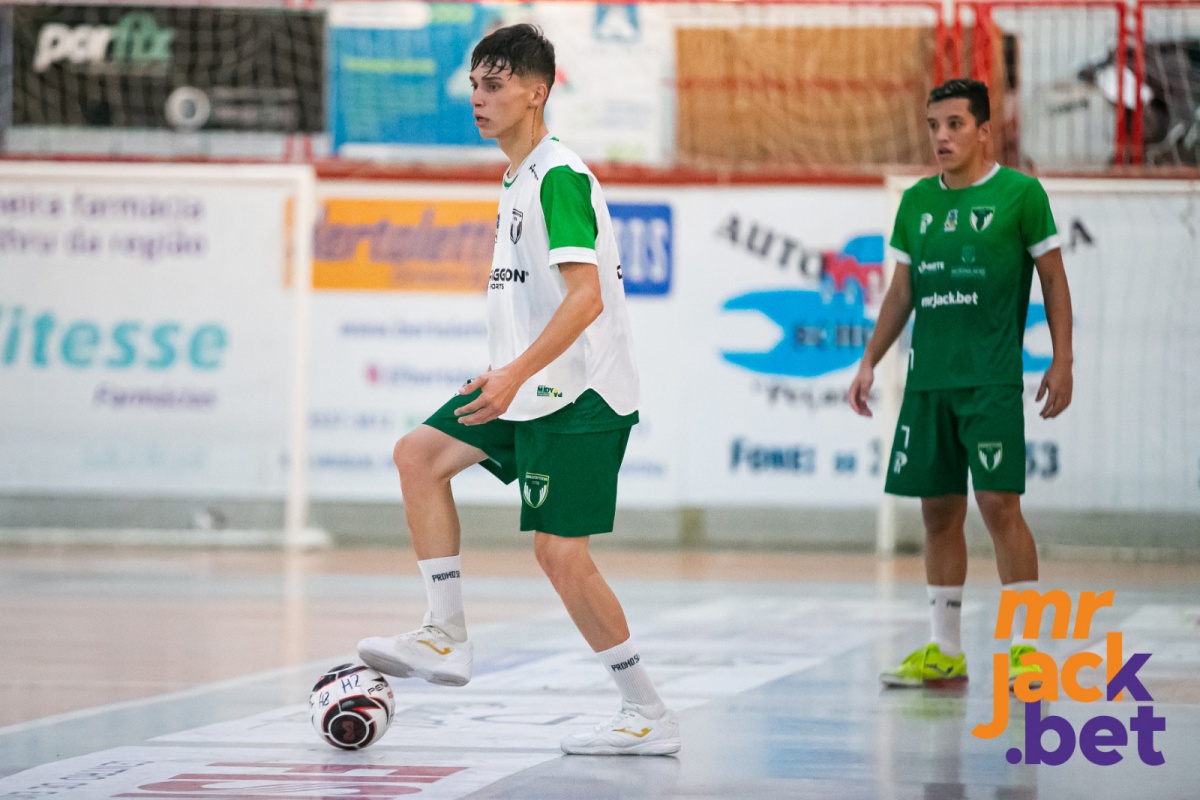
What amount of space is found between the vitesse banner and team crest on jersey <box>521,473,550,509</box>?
9095 mm

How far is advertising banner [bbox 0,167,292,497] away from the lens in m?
13.1

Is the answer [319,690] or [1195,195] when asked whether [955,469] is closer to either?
[319,690]

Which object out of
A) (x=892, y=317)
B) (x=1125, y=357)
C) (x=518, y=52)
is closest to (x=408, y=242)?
(x=1125, y=357)

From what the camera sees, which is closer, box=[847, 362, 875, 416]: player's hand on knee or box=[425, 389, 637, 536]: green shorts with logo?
box=[425, 389, 637, 536]: green shorts with logo

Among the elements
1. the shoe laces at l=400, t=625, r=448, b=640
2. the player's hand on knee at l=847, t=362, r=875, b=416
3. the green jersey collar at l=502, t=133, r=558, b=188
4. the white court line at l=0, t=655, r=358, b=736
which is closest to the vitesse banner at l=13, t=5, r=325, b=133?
the white court line at l=0, t=655, r=358, b=736

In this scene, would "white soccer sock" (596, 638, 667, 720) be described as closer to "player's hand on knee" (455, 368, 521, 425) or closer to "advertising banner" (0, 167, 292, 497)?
"player's hand on knee" (455, 368, 521, 425)

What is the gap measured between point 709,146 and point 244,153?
3.79m

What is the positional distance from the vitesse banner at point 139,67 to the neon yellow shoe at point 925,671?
8.44 m

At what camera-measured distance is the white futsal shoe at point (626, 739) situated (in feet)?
15.7

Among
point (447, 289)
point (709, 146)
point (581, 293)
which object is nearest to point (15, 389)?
point (447, 289)

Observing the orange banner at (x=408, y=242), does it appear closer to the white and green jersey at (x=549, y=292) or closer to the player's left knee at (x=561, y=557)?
the white and green jersey at (x=549, y=292)

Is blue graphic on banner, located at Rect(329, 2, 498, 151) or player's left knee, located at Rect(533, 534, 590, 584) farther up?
blue graphic on banner, located at Rect(329, 2, 498, 151)

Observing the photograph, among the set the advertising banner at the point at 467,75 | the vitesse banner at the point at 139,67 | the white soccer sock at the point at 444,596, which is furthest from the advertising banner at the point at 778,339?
the white soccer sock at the point at 444,596

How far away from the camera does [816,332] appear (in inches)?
508
